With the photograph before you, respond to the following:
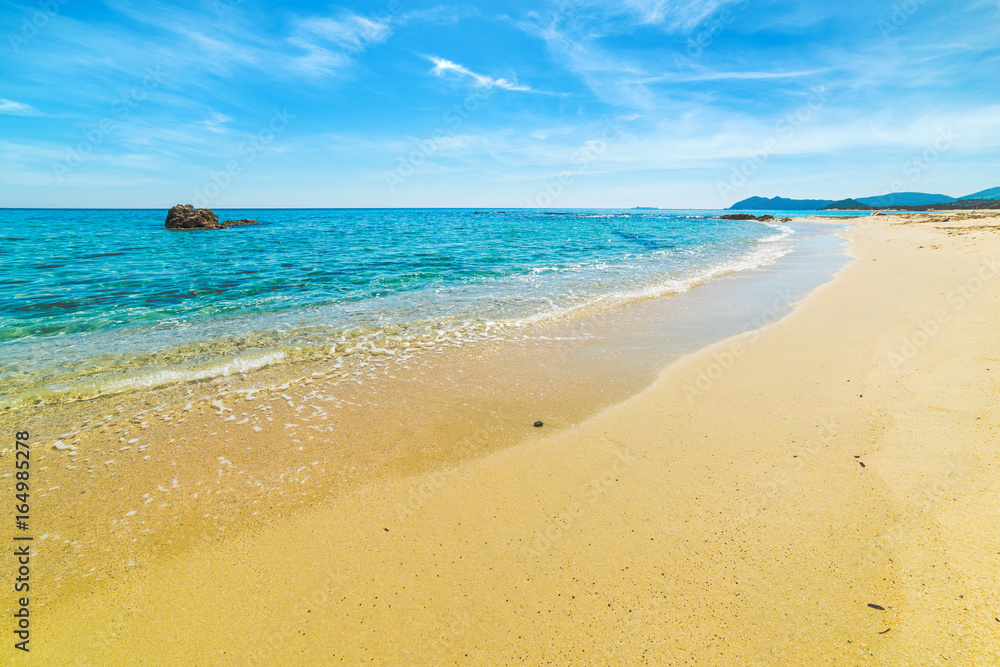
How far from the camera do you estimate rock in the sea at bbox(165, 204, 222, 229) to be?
45.2 meters

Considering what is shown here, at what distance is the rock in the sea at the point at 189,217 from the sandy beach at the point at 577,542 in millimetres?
52549

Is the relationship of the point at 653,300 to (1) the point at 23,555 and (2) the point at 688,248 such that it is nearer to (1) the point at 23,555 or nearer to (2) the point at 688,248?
(1) the point at 23,555

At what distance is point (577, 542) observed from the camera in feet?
10.4

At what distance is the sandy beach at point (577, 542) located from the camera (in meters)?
2.44

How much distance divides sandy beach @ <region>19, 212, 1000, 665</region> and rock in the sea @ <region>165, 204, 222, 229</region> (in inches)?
2069

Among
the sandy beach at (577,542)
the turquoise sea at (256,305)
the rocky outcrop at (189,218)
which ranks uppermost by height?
the rocky outcrop at (189,218)

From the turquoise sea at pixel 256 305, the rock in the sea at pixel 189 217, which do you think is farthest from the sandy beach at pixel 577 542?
the rock in the sea at pixel 189 217

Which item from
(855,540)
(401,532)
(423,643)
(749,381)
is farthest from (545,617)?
(749,381)

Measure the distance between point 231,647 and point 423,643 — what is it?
1.20 metres

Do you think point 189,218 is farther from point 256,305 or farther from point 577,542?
point 577,542

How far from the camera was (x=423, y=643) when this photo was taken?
2.47 m

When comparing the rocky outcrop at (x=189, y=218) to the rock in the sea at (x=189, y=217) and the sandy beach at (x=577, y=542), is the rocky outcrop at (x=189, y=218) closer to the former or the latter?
the rock in the sea at (x=189, y=217)

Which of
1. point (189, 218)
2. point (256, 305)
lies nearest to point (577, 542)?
point (256, 305)

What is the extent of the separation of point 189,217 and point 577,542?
2269 inches
